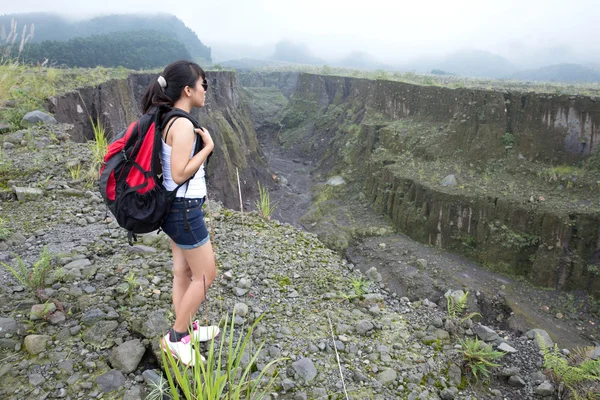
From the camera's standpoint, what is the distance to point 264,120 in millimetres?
48281

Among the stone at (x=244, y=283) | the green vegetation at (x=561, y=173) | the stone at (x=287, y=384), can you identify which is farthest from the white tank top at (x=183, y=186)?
the green vegetation at (x=561, y=173)

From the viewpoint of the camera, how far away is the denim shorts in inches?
95.1

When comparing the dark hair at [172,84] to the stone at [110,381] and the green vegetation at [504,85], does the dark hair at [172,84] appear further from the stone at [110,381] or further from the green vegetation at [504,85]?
the green vegetation at [504,85]

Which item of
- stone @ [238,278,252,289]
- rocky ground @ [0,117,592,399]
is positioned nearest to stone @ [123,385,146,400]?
rocky ground @ [0,117,592,399]

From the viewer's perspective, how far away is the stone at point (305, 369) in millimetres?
2961

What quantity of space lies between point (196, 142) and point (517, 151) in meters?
20.0

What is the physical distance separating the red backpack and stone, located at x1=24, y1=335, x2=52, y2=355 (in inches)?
46.9

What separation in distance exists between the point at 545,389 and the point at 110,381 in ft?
11.6

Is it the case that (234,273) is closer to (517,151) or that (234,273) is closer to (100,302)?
(100,302)

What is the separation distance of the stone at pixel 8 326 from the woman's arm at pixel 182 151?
1.83 metres

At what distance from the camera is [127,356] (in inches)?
106

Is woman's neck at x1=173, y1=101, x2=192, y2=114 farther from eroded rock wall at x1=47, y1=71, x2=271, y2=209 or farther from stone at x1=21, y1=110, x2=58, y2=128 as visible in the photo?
eroded rock wall at x1=47, y1=71, x2=271, y2=209

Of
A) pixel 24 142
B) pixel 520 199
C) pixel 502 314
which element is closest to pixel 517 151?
pixel 520 199

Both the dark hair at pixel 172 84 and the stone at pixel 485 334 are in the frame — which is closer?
the dark hair at pixel 172 84
